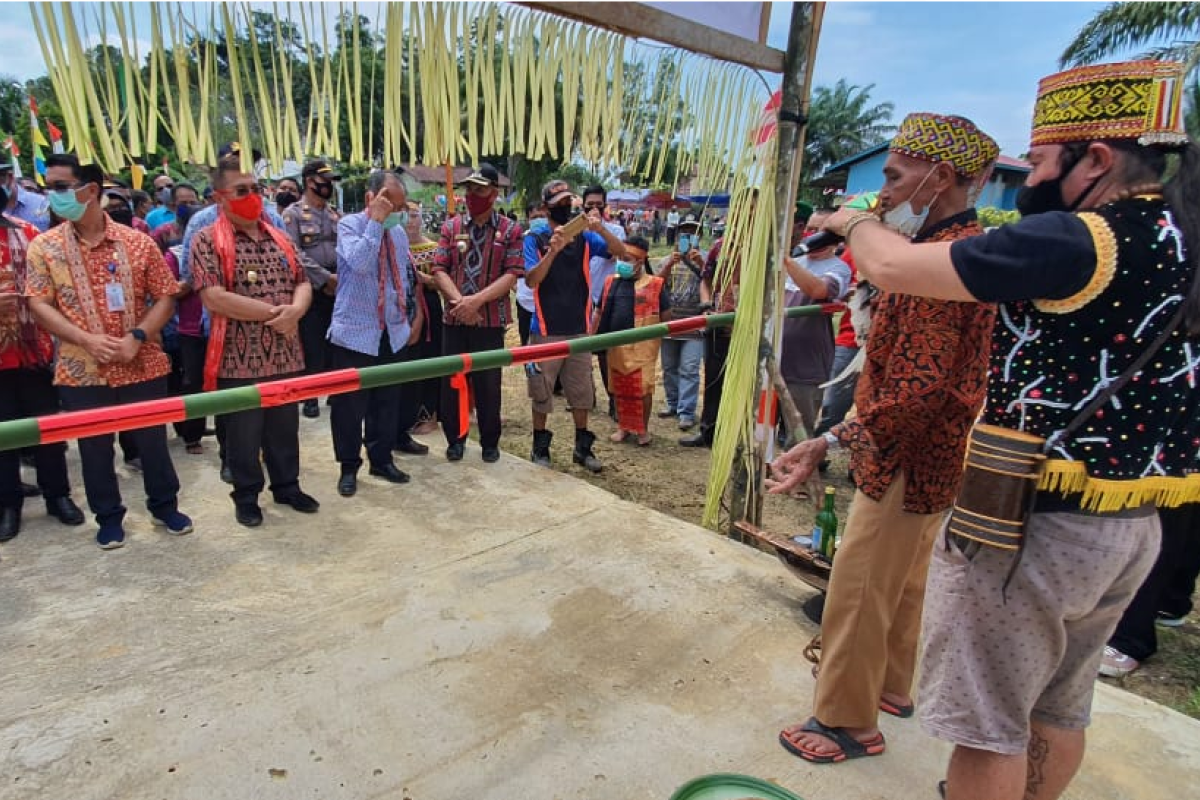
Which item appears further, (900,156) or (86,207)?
(86,207)

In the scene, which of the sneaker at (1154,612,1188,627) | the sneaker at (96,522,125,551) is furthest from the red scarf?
the sneaker at (1154,612,1188,627)

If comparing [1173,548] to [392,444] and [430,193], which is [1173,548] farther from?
[430,193]

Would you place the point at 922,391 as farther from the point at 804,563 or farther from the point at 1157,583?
the point at 1157,583

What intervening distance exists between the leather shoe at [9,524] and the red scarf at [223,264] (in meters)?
1.05

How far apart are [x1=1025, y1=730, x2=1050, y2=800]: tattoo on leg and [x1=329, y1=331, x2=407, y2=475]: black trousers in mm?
3304

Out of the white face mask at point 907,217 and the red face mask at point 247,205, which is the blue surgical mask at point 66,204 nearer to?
the red face mask at point 247,205

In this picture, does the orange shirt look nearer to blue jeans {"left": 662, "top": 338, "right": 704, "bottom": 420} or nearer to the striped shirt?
the striped shirt

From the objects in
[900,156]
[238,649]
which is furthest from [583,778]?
[900,156]

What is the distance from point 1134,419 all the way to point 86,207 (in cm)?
365

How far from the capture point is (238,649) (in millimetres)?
2508

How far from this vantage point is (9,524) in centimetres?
335

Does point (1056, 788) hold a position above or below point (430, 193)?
below

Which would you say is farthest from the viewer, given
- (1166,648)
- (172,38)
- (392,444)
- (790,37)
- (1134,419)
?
(392,444)

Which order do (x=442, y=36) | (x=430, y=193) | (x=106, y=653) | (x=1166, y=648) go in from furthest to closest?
(x=430, y=193), (x=1166, y=648), (x=106, y=653), (x=442, y=36)
